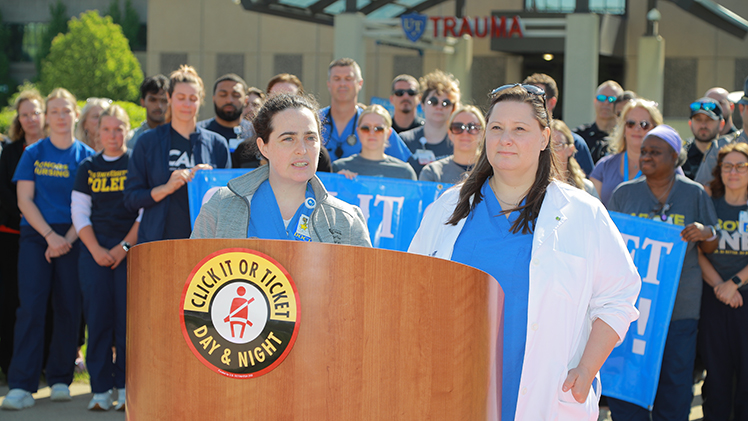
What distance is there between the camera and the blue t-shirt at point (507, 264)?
2.72 meters

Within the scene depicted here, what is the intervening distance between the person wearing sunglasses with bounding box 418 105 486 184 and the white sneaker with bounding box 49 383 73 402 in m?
3.30

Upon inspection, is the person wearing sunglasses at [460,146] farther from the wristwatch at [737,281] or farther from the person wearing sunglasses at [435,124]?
the wristwatch at [737,281]

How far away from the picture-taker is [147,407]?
6.38ft

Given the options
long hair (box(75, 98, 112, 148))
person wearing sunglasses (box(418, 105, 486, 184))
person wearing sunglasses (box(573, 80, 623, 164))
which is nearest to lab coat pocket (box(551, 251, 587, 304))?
person wearing sunglasses (box(418, 105, 486, 184))

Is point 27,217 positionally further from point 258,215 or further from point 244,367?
point 244,367

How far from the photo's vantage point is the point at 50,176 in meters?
A: 6.16

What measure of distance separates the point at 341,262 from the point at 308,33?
88.9 feet

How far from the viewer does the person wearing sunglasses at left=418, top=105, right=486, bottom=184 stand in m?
5.72

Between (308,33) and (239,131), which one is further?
(308,33)

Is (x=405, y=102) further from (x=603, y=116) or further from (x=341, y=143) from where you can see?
(x=603, y=116)

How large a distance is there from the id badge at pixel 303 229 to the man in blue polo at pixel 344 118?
360cm

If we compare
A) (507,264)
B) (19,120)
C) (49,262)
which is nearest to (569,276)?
(507,264)

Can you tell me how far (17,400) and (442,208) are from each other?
4.35 meters

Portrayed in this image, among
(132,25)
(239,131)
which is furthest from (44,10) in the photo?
(239,131)
